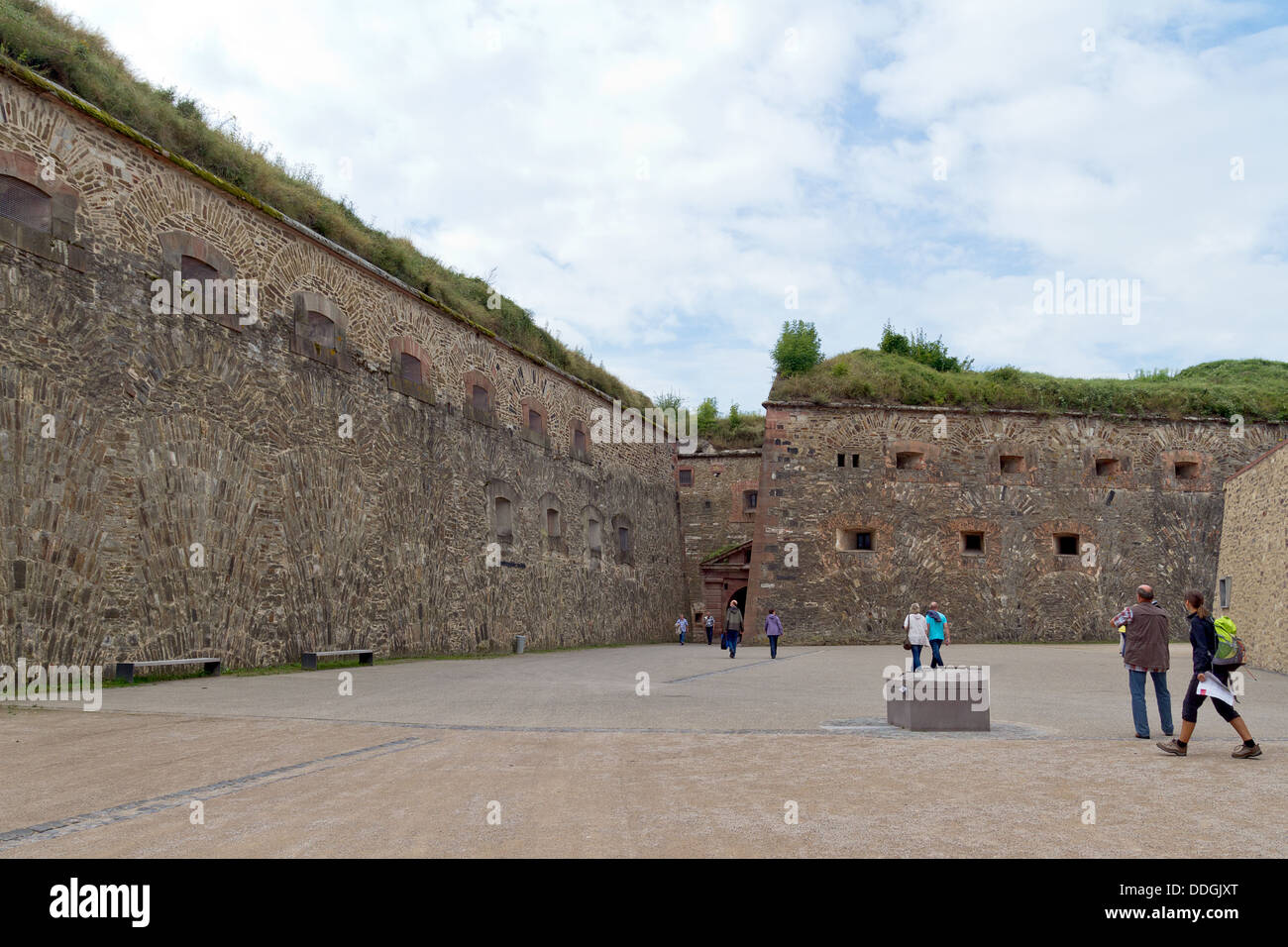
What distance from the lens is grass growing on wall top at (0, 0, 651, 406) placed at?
1262 cm

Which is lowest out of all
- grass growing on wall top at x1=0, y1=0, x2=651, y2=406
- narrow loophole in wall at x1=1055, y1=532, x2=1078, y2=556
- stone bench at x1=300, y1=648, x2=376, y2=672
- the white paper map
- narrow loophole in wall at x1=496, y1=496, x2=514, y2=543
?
stone bench at x1=300, y1=648, x2=376, y2=672

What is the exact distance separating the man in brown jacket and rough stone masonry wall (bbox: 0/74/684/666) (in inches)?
425

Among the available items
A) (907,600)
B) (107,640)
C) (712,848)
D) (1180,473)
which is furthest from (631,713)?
(1180,473)

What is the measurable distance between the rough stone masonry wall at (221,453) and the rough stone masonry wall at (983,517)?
8.16 metres

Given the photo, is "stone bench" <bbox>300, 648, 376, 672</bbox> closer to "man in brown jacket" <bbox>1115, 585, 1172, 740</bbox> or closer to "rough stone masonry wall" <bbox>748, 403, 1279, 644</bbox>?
"man in brown jacket" <bbox>1115, 585, 1172, 740</bbox>

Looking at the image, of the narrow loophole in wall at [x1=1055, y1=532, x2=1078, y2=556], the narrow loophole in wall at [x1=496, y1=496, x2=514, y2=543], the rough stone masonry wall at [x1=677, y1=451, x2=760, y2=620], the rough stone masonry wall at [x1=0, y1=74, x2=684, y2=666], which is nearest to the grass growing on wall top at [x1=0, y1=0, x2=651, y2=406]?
the rough stone masonry wall at [x1=0, y1=74, x2=684, y2=666]

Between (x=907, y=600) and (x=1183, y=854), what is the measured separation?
23129 millimetres

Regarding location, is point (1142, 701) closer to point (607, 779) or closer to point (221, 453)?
point (607, 779)

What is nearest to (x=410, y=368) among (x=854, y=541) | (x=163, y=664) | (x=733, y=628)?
(x=163, y=664)

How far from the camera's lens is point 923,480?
2711 centimetres

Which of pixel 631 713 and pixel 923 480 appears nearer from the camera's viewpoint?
pixel 631 713

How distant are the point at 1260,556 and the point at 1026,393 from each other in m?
11.4

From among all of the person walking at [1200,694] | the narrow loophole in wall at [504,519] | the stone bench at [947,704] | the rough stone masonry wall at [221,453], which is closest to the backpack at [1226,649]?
the person walking at [1200,694]
